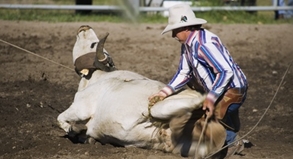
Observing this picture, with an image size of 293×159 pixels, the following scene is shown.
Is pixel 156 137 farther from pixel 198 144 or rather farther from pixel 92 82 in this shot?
pixel 92 82

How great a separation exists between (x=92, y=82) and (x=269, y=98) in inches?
111

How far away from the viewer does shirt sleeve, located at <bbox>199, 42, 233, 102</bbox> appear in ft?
18.6

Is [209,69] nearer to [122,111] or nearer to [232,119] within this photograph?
[232,119]

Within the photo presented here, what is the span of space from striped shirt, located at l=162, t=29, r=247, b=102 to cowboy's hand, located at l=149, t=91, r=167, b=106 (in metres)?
0.05

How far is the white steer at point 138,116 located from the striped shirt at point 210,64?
130 millimetres

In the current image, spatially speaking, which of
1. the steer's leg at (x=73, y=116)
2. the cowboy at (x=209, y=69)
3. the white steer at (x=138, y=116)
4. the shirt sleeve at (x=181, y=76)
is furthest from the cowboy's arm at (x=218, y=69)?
the steer's leg at (x=73, y=116)

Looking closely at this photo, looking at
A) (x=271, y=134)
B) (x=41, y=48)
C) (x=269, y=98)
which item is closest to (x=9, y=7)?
(x=41, y=48)

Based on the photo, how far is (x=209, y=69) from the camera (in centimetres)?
588

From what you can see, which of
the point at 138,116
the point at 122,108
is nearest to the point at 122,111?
the point at 122,108

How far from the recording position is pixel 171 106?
5648 mm

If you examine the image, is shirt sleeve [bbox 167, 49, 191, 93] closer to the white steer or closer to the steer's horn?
the white steer

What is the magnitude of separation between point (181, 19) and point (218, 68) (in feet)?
1.73

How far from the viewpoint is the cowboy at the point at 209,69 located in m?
5.70

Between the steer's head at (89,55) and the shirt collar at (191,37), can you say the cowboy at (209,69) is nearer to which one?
the shirt collar at (191,37)
